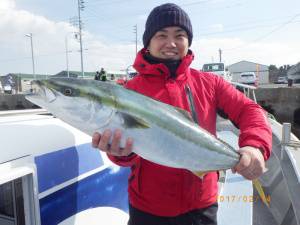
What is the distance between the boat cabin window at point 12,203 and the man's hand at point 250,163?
140 centimetres

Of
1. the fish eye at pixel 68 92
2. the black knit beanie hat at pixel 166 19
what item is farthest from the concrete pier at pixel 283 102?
the fish eye at pixel 68 92

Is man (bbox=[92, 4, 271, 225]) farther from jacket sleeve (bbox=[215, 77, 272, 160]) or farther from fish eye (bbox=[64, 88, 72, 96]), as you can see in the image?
fish eye (bbox=[64, 88, 72, 96])

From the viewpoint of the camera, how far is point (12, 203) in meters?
2.41

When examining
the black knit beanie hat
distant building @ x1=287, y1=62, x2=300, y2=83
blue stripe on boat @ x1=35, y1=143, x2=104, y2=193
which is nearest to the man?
the black knit beanie hat

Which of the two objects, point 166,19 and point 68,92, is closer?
point 68,92

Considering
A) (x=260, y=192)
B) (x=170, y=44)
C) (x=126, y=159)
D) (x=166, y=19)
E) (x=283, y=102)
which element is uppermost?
(x=166, y=19)

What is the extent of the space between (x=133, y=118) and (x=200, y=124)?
61 centimetres

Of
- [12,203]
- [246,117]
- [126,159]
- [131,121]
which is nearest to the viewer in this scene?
[131,121]

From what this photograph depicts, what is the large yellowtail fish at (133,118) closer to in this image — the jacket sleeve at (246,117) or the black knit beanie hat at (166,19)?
the jacket sleeve at (246,117)

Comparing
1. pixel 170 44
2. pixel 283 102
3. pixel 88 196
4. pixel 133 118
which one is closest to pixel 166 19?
pixel 170 44

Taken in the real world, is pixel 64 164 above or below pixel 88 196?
above

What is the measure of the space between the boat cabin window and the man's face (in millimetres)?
1250

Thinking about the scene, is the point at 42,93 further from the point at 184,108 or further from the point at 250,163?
the point at 250,163

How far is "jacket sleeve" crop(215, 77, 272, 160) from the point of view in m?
1.99
